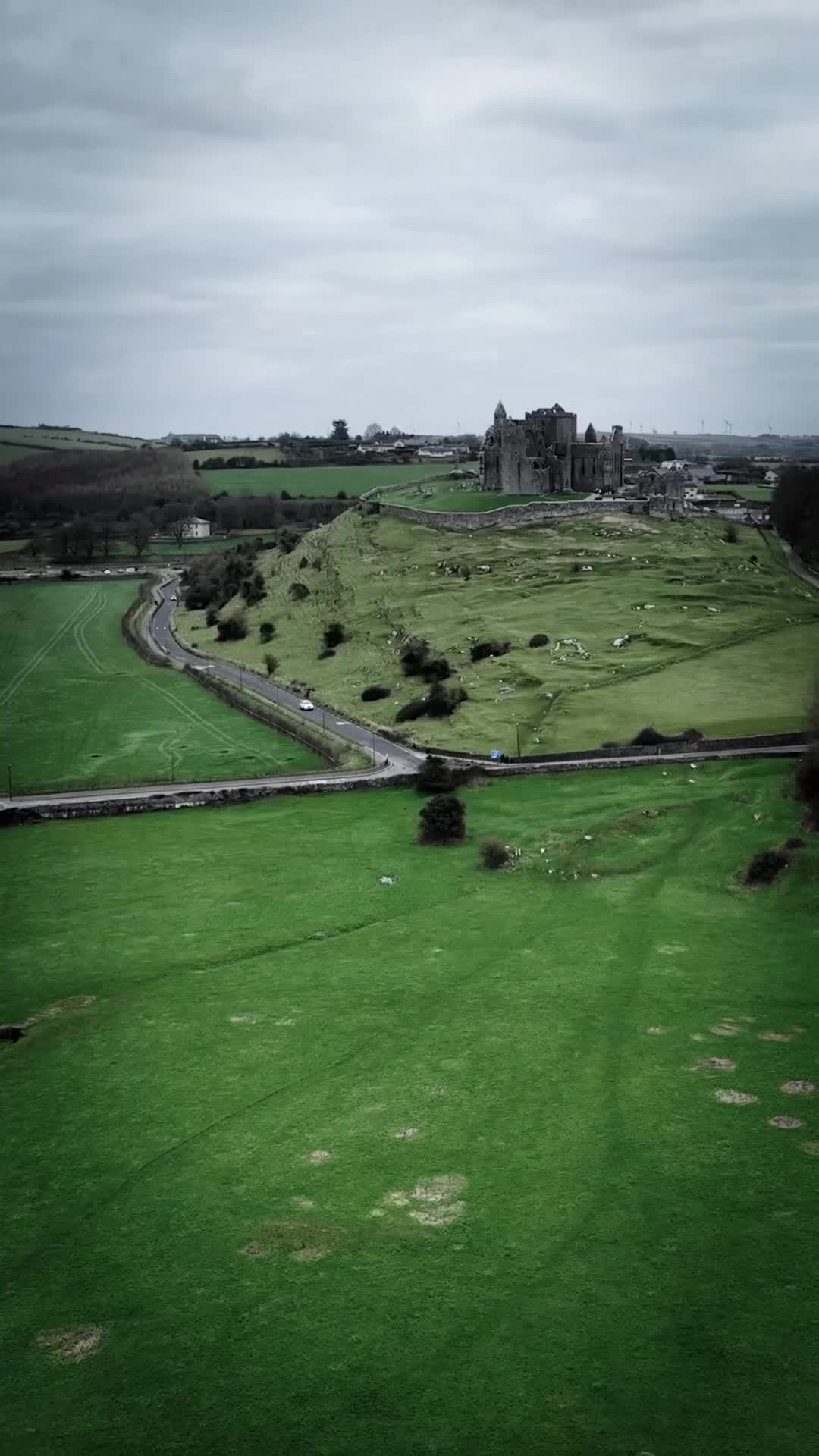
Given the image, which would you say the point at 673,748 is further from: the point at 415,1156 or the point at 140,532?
the point at 140,532

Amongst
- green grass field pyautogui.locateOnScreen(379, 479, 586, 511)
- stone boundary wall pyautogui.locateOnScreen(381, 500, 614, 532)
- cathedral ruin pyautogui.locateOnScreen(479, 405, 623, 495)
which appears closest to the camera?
stone boundary wall pyautogui.locateOnScreen(381, 500, 614, 532)

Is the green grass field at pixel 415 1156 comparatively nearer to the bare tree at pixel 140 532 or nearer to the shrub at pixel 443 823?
the shrub at pixel 443 823

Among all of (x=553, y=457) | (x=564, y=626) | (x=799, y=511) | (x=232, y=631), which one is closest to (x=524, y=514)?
(x=553, y=457)

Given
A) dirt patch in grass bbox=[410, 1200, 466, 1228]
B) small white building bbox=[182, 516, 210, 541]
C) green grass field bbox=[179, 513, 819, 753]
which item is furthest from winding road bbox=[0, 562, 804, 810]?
small white building bbox=[182, 516, 210, 541]

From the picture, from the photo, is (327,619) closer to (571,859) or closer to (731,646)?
(731,646)

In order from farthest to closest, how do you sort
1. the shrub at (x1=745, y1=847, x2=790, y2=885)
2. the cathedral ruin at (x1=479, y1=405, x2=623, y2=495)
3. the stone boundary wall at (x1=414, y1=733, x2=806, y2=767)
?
the cathedral ruin at (x1=479, y1=405, x2=623, y2=495), the stone boundary wall at (x1=414, y1=733, x2=806, y2=767), the shrub at (x1=745, y1=847, x2=790, y2=885)

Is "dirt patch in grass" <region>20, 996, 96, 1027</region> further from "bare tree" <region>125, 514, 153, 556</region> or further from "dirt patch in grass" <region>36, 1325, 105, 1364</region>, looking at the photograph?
"bare tree" <region>125, 514, 153, 556</region>

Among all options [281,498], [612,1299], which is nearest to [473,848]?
[612,1299]
